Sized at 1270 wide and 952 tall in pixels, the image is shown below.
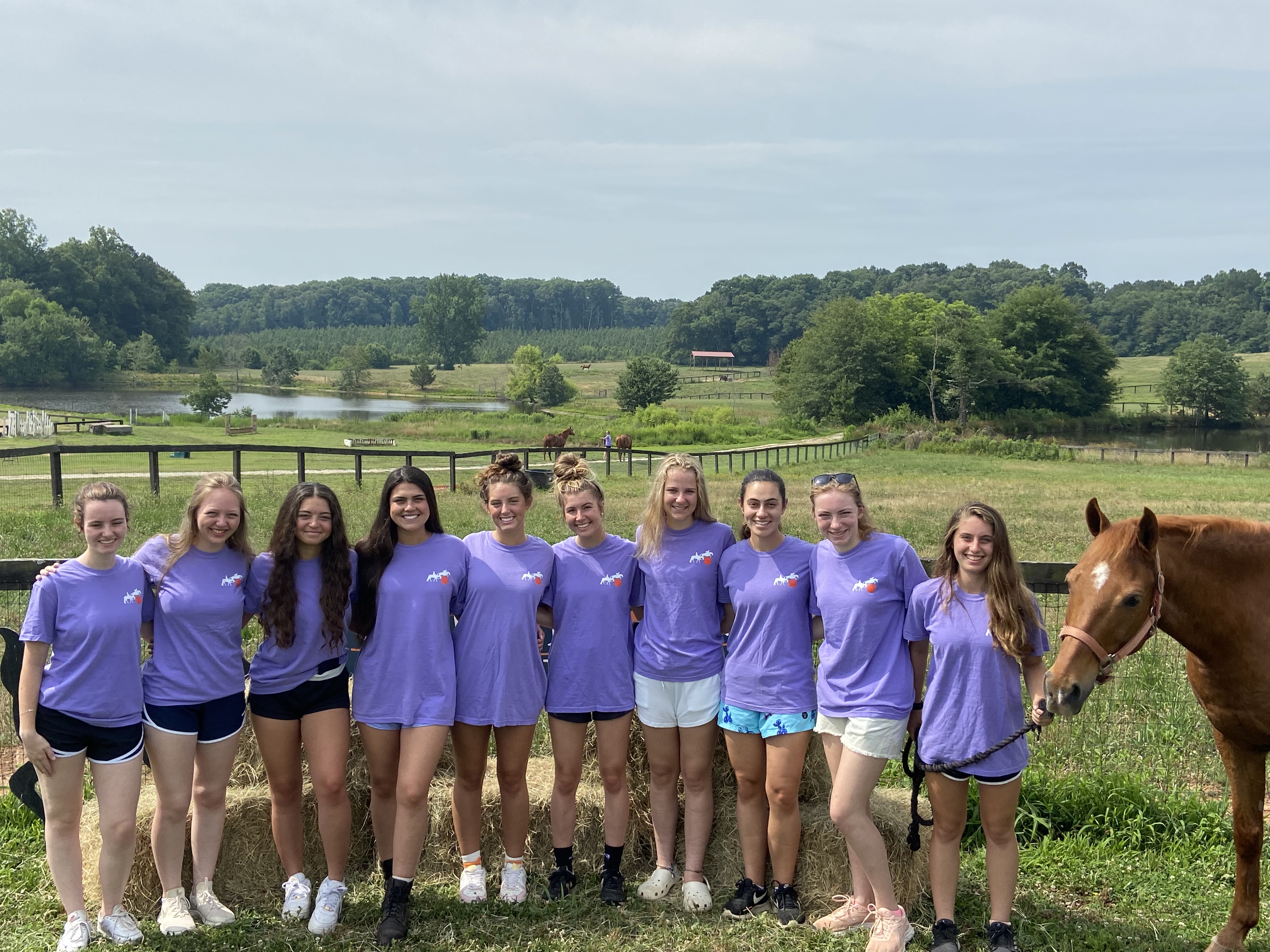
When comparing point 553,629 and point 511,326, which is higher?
point 511,326

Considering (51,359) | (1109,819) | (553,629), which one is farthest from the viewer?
(51,359)

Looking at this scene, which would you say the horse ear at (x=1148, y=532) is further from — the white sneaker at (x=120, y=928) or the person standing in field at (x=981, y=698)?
the white sneaker at (x=120, y=928)

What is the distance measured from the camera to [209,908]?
12.3 feet

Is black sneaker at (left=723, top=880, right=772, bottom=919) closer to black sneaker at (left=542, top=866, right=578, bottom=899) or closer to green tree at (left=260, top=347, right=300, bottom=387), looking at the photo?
black sneaker at (left=542, top=866, right=578, bottom=899)

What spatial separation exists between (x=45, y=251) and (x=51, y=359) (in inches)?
1461

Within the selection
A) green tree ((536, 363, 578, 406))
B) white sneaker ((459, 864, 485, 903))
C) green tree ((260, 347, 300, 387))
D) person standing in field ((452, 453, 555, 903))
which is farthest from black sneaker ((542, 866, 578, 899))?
green tree ((260, 347, 300, 387))

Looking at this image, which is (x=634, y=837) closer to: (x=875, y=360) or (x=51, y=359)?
(x=875, y=360)

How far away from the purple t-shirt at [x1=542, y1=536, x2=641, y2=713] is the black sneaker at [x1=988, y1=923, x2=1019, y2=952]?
1574 millimetres

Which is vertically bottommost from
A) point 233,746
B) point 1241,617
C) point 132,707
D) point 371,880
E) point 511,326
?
point 371,880

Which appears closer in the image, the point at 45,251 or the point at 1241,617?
the point at 1241,617

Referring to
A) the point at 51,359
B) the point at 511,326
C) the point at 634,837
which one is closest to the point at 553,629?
the point at 634,837

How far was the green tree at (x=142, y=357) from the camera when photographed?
303 feet

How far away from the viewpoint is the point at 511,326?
7726 inches

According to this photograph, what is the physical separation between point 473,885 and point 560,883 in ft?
1.18
